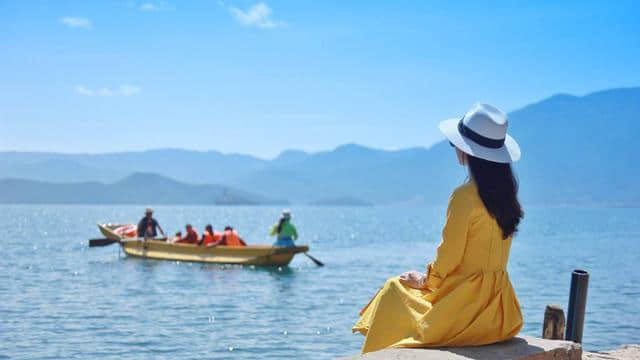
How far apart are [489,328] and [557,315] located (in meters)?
3.87

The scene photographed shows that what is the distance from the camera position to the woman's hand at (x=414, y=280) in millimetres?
4844

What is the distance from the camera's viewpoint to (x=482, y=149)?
186 inches

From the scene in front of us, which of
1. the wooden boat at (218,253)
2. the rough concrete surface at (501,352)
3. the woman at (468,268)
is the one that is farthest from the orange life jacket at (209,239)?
the woman at (468,268)

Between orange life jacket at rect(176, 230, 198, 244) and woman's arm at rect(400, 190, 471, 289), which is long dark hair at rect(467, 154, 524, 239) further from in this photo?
orange life jacket at rect(176, 230, 198, 244)

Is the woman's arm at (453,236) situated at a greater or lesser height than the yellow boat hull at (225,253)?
greater

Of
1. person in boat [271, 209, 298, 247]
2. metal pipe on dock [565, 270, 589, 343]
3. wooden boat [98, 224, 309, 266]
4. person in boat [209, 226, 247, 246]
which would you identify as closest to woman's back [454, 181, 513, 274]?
metal pipe on dock [565, 270, 589, 343]

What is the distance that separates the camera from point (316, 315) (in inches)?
770

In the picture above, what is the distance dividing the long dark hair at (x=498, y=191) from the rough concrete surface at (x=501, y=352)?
2.49 feet

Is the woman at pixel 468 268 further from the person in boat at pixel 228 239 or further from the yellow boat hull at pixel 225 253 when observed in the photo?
the person in boat at pixel 228 239

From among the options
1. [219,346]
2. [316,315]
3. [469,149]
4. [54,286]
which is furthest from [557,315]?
[54,286]

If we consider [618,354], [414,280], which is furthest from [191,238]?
[414,280]

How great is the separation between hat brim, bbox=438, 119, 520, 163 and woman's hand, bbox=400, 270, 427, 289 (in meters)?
0.89

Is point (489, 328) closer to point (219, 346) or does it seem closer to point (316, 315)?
point (219, 346)

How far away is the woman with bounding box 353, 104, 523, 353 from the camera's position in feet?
15.2
